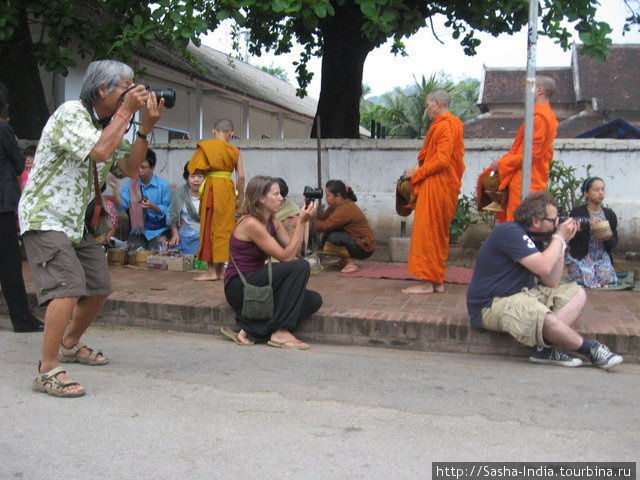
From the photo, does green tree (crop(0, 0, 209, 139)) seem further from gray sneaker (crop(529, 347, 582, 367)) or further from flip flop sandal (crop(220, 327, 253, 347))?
gray sneaker (crop(529, 347, 582, 367))

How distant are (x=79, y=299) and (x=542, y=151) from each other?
405cm

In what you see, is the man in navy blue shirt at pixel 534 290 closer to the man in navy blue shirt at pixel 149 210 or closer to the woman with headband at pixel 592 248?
the woman with headband at pixel 592 248

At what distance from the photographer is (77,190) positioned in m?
4.04

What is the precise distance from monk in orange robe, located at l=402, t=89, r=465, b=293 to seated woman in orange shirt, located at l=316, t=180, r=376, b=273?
49.2 inches

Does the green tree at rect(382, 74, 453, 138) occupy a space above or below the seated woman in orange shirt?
above

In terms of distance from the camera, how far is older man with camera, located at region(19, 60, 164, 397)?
3.79m

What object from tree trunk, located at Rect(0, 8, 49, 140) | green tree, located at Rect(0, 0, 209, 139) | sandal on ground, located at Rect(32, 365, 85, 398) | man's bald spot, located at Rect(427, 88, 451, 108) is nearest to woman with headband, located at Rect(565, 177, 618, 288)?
man's bald spot, located at Rect(427, 88, 451, 108)

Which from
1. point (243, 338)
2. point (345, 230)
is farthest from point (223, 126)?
point (243, 338)

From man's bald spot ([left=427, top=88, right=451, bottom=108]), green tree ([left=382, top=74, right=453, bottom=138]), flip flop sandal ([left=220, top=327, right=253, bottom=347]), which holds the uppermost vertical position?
green tree ([left=382, top=74, right=453, bottom=138])

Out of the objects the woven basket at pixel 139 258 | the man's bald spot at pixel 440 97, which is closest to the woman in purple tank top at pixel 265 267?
the man's bald spot at pixel 440 97

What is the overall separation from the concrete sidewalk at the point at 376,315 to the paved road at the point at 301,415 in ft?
0.51

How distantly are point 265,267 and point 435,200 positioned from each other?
1.92 meters

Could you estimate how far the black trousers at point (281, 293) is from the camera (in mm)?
5090

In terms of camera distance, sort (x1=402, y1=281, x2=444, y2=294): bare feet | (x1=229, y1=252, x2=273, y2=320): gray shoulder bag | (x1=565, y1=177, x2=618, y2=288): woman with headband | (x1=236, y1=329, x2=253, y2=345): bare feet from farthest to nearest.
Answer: (x1=565, y1=177, x2=618, y2=288): woman with headband < (x1=402, y1=281, x2=444, y2=294): bare feet < (x1=236, y1=329, x2=253, y2=345): bare feet < (x1=229, y1=252, x2=273, y2=320): gray shoulder bag
